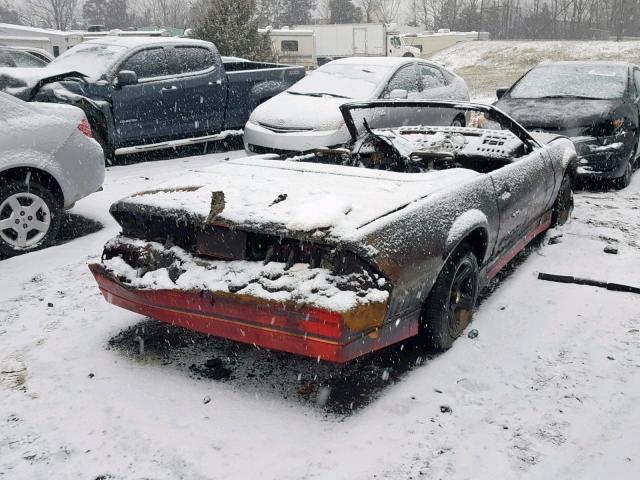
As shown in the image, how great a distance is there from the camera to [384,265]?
9.58 ft

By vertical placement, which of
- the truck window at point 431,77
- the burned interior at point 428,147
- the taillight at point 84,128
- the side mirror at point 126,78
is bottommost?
the burned interior at point 428,147

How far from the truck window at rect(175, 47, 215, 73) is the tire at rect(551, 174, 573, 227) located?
20.0 feet

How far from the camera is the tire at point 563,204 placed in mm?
5691

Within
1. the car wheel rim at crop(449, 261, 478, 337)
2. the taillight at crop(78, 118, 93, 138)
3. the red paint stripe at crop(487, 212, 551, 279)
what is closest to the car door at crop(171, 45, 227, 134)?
the taillight at crop(78, 118, 93, 138)

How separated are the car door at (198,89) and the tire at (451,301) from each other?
21.6 feet

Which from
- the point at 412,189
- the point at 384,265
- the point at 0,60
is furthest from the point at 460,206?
the point at 0,60

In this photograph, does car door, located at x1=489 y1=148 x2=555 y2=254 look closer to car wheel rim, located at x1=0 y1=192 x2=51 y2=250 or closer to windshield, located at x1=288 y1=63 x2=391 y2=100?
car wheel rim, located at x1=0 y1=192 x2=51 y2=250

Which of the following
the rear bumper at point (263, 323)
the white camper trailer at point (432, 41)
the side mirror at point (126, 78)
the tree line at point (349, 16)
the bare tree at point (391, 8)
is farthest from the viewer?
the bare tree at point (391, 8)

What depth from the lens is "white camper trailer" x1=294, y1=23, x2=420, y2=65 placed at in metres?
39.8

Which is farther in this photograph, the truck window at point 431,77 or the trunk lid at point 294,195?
the truck window at point 431,77

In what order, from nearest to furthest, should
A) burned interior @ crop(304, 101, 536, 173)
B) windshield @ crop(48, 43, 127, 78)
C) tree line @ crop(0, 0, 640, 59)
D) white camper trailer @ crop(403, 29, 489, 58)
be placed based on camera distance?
1. burned interior @ crop(304, 101, 536, 173)
2. windshield @ crop(48, 43, 127, 78)
3. tree line @ crop(0, 0, 640, 59)
4. white camper trailer @ crop(403, 29, 489, 58)

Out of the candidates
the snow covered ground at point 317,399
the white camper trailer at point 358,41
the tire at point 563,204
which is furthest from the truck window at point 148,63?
the white camper trailer at point 358,41

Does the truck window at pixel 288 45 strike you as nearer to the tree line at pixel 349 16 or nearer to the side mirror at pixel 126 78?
the tree line at pixel 349 16

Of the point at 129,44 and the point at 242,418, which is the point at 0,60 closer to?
the point at 129,44
